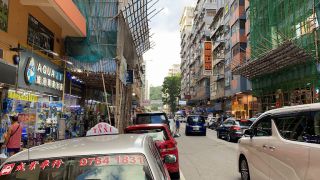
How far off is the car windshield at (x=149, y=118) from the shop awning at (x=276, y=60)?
11.1m

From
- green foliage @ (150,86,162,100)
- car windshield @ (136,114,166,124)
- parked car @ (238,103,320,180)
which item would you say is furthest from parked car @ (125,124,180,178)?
green foliage @ (150,86,162,100)

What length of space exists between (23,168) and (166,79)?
115 m

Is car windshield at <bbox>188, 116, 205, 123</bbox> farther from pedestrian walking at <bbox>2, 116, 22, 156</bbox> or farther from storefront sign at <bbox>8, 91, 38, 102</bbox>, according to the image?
pedestrian walking at <bbox>2, 116, 22, 156</bbox>

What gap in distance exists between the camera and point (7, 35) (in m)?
12.5

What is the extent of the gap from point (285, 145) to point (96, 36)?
15577 millimetres

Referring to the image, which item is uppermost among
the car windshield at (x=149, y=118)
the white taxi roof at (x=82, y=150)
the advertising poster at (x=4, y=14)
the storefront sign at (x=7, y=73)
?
the advertising poster at (x=4, y=14)

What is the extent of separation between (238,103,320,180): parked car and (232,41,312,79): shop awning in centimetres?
1554

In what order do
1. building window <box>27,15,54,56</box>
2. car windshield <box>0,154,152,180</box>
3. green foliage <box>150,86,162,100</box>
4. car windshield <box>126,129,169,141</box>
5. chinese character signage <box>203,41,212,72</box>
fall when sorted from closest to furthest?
car windshield <box>0,154,152,180</box> < car windshield <box>126,129,169,141</box> < building window <box>27,15,54,56</box> < chinese character signage <box>203,41,212,72</box> < green foliage <box>150,86,162,100</box>

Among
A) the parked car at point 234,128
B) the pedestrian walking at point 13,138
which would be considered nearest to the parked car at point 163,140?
the pedestrian walking at point 13,138

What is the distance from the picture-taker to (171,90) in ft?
388

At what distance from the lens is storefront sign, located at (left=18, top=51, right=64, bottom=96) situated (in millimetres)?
13852

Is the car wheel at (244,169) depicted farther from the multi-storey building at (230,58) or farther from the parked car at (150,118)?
the multi-storey building at (230,58)

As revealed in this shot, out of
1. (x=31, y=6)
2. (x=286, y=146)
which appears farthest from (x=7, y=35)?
(x=286, y=146)

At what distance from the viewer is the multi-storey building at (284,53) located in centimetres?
2344
